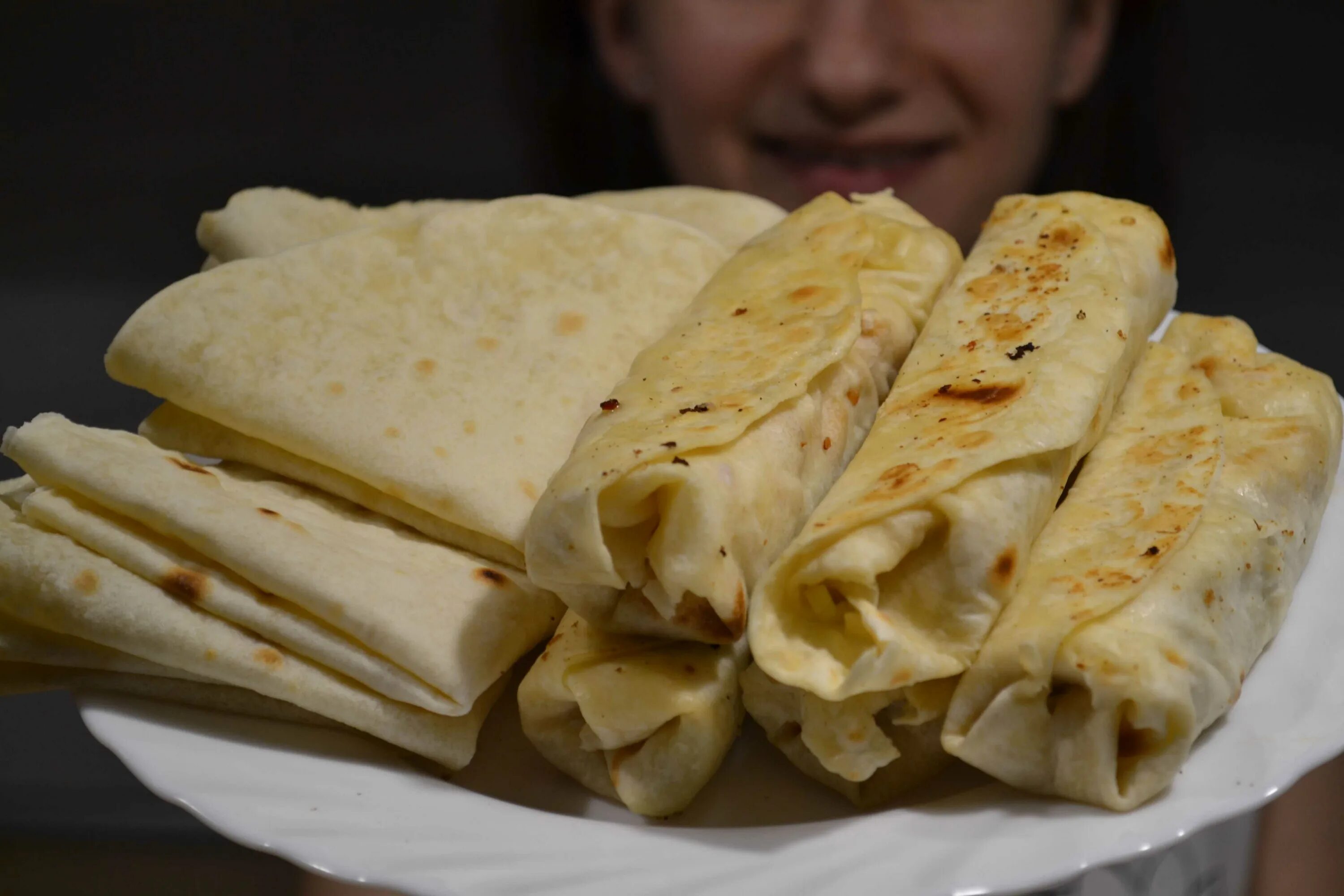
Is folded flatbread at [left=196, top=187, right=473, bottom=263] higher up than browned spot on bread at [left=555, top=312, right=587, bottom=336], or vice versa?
folded flatbread at [left=196, top=187, right=473, bottom=263]

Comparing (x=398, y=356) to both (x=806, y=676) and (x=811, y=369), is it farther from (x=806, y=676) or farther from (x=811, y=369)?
(x=806, y=676)

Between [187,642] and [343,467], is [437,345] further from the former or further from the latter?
[187,642]

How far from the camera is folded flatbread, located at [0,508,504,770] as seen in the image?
6.26ft

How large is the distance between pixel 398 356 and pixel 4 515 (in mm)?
746

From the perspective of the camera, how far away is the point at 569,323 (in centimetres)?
261

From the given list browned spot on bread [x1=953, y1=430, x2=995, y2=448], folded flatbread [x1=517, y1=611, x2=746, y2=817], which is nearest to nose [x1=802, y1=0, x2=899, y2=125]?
browned spot on bread [x1=953, y1=430, x2=995, y2=448]

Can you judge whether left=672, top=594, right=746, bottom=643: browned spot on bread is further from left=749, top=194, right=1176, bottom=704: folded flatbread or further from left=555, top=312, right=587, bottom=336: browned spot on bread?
left=555, top=312, right=587, bottom=336: browned spot on bread

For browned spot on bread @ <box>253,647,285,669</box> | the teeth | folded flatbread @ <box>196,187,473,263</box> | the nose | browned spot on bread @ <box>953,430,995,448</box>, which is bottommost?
the teeth

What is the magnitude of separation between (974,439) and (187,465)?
135 centimetres

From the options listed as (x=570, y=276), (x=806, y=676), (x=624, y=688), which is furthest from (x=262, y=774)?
(x=570, y=276)

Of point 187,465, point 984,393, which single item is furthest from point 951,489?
point 187,465

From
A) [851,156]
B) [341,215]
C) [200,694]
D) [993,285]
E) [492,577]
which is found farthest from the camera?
[851,156]

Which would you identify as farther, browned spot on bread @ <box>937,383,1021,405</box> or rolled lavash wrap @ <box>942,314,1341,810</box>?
browned spot on bread @ <box>937,383,1021,405</box>

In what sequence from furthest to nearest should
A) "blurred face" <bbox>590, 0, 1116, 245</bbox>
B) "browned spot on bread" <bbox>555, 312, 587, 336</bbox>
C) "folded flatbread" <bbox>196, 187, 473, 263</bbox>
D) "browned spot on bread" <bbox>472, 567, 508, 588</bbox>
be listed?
1. "blurred face" <bbox>590, 0, 1116, 245</bbox>
2. "folded flatbread" <bbox>196, 187, 473, 263</bbox>
3. "browned spot on bread" <bbox>555, 312, 587, 336</bbox>
4. "browned spot on bread" <bbox>472, 567, 508, 588</bbox>
